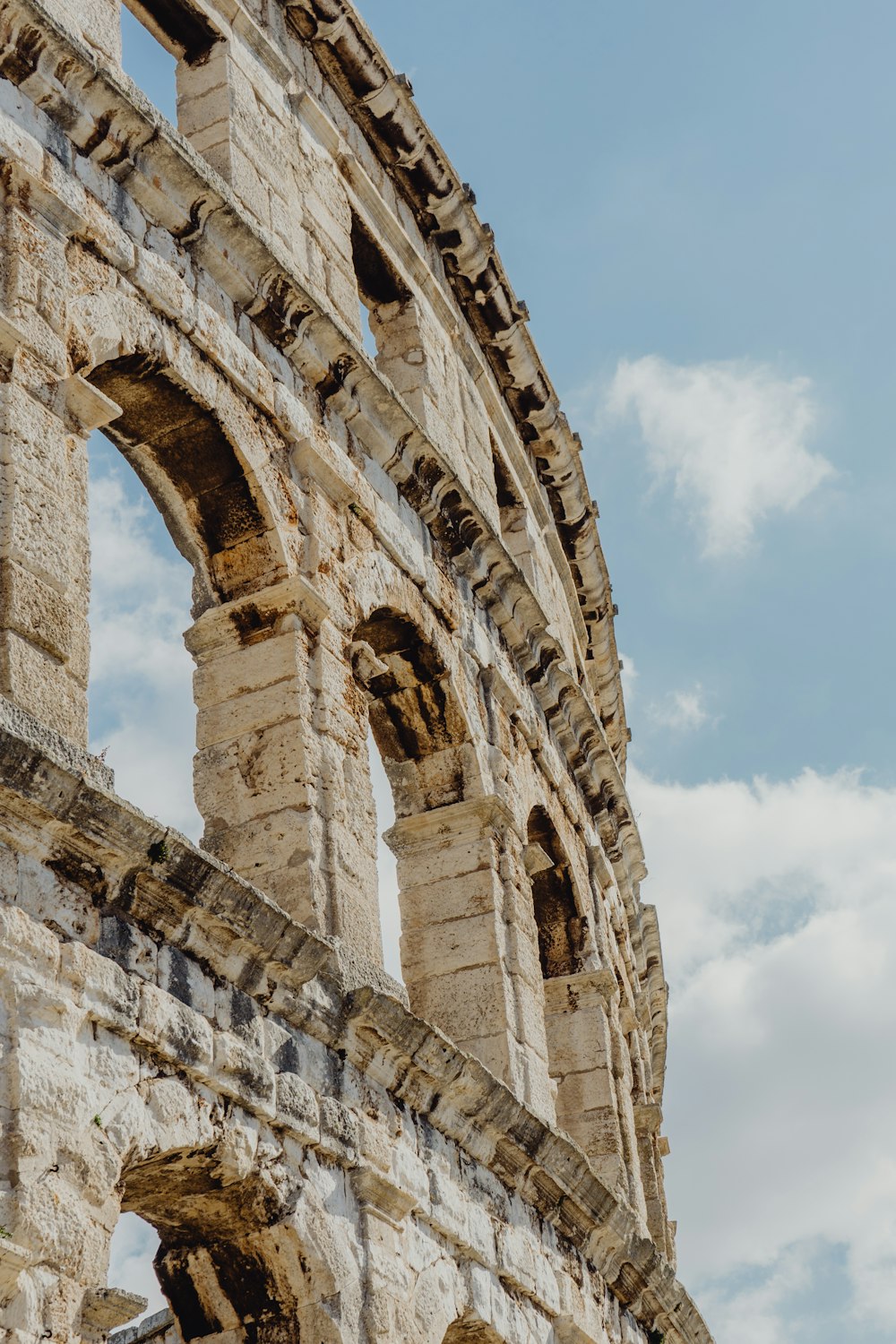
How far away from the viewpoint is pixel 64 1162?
6320mm

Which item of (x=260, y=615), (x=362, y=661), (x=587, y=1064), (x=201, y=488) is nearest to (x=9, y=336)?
(x=201, y=488)

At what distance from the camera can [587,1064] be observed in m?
12.7

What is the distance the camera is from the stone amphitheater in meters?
6.78

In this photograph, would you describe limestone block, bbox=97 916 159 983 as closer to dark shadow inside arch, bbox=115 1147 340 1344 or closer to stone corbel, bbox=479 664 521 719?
dark shadow inside arch, bbox=115 1147 340 1344

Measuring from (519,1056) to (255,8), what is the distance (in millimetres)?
6208

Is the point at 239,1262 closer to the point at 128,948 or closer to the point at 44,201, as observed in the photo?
the point at 128,948

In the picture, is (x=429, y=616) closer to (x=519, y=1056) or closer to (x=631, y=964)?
(x=519, y=1056)

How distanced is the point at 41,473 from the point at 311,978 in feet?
7.27

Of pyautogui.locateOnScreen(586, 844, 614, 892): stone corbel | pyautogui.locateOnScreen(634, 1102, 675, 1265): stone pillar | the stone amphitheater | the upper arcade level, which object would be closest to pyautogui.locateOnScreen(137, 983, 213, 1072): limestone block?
the stone amphitheater

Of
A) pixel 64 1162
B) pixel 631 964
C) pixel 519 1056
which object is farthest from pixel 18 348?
pixel 631 964

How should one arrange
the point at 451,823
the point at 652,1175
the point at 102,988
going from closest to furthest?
the point at 102,988 < the point at 451,823 < the point at 652,1175

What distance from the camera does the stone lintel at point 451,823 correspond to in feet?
35.5

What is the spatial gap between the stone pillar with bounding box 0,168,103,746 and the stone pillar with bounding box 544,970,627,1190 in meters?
5.91

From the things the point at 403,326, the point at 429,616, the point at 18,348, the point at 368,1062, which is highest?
the point at 403,326
